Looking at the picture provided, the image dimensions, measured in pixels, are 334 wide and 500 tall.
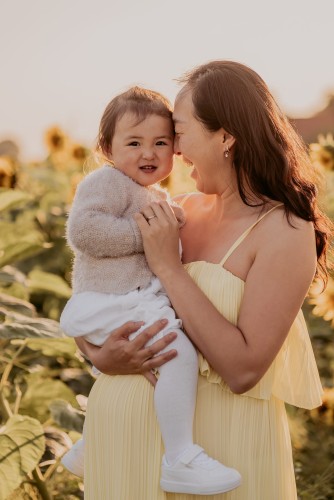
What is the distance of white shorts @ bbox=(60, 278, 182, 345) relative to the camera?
2206 millimetres

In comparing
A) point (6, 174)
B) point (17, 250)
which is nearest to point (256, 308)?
point (17, 250)

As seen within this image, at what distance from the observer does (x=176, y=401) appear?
212 centimetres

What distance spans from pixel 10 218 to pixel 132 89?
4.17m

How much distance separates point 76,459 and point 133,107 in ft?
3.33

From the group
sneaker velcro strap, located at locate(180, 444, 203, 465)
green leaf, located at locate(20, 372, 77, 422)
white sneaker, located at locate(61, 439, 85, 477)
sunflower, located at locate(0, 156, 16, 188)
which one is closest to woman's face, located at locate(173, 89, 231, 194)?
sneaker velcro strap, located at locate(180, 444, 203, 465)

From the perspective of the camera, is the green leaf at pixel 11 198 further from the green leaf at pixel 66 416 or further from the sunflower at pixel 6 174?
the sunflower at pixel 6 174

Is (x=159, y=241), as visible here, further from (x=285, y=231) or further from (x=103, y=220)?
(x=285, y=231)

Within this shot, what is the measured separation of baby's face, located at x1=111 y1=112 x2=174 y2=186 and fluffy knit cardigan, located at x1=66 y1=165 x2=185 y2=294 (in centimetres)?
3

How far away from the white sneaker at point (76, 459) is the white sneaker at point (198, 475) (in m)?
0.47

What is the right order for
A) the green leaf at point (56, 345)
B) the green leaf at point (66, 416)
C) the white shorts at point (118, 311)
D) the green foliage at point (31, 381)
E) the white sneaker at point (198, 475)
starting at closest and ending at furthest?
the white sneaker at point (198, 475) < the white shorts at point (118, 311) < the green foliage at point (31, 381) < the green leaf at point (66, 416) < the green leaf at point (56, 345)

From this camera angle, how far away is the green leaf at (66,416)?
3084mm

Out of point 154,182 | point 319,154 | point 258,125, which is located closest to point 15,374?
point 319,154

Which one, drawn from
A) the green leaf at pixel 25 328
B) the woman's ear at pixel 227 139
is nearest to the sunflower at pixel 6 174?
the green leaf at pixel 25 328

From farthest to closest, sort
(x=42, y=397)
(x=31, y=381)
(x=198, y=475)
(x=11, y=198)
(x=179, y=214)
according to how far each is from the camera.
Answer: (x=31, y=381) → (x=42, y=397) → (x=11, y=198) → (x=179, y=214) → (x=198, y=475)
